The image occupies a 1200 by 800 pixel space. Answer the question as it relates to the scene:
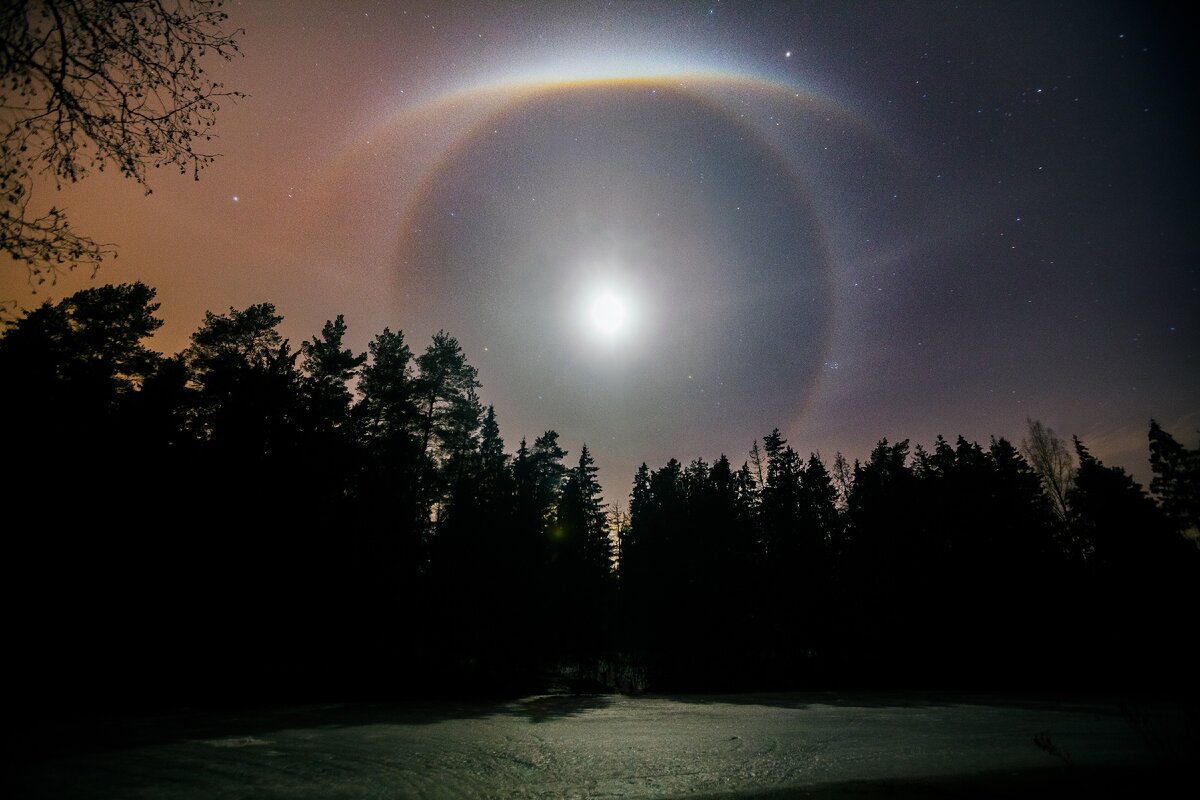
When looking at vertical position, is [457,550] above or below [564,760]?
above

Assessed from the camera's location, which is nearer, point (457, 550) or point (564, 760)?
point (564, 760)

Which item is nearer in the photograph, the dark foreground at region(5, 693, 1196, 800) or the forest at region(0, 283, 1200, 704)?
the dark foreground at region(5, 693, 1196, 800)

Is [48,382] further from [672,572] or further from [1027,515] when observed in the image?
[1027,515]

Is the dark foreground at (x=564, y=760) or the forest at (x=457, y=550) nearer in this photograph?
the dark foreground at (x=564, y=760)
